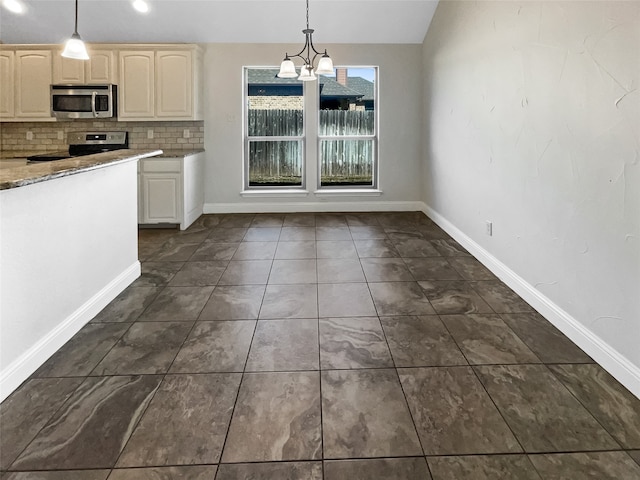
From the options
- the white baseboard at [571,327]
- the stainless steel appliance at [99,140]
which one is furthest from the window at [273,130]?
the white baseboard at [571,327]

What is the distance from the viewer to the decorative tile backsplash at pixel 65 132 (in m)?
6.32

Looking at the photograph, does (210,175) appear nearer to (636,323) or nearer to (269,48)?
(269,48)

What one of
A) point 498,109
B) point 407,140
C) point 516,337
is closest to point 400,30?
point 407,140

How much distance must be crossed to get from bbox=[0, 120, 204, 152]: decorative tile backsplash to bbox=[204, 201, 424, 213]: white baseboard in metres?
1.13

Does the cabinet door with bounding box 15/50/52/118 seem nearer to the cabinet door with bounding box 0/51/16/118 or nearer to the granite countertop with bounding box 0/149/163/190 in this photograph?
the cabinet door with bounding box 0/51/16/118

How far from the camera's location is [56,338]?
2.54m

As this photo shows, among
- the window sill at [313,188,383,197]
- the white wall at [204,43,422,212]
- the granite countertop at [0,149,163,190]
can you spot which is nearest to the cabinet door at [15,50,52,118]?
the white wall at [204,43,422,212]

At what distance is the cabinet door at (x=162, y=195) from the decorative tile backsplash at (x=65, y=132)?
0.92m

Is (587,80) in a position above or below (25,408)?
above

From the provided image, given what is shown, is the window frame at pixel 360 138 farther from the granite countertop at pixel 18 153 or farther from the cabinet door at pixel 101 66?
the granite countertop at pixel 18 153

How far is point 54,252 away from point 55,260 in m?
0.04

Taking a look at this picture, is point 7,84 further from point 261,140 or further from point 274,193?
point 274,193

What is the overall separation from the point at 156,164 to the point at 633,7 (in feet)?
15.6

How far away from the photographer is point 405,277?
3.80m
